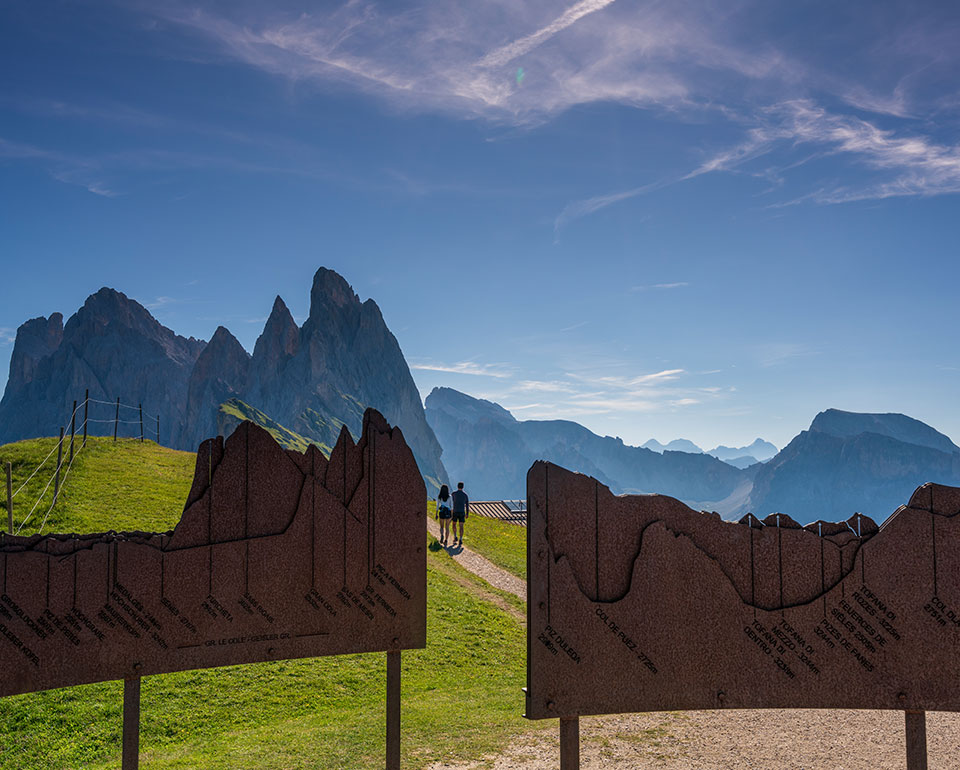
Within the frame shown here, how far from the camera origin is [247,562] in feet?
23.5

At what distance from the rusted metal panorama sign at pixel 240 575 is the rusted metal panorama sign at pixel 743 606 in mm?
1727

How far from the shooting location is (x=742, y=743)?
9797mm

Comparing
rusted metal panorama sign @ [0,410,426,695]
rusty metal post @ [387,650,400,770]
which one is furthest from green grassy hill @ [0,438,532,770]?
rusted metal panorama sign @ [0,410,426,695]

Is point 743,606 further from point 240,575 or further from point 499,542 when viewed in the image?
point 499,542

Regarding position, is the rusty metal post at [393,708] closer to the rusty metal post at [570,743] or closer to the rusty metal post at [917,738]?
the rusty metal post at [570,743]

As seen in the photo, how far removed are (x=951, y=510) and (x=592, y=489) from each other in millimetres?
3827

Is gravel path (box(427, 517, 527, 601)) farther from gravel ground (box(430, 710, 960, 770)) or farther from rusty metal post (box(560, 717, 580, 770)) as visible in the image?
rusty metal post (box(560, 717, 580, 770))

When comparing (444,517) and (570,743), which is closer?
(570,743)

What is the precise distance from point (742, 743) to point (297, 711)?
7118 millimetres

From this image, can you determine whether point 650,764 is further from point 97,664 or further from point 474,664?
point 97,664

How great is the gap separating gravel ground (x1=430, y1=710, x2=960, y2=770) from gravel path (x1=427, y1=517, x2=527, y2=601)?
9.23 meters

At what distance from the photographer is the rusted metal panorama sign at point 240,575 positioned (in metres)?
6.51

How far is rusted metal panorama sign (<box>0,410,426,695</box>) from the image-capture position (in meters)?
6.51

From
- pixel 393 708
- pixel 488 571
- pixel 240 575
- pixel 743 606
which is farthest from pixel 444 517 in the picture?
pixel 743 606
